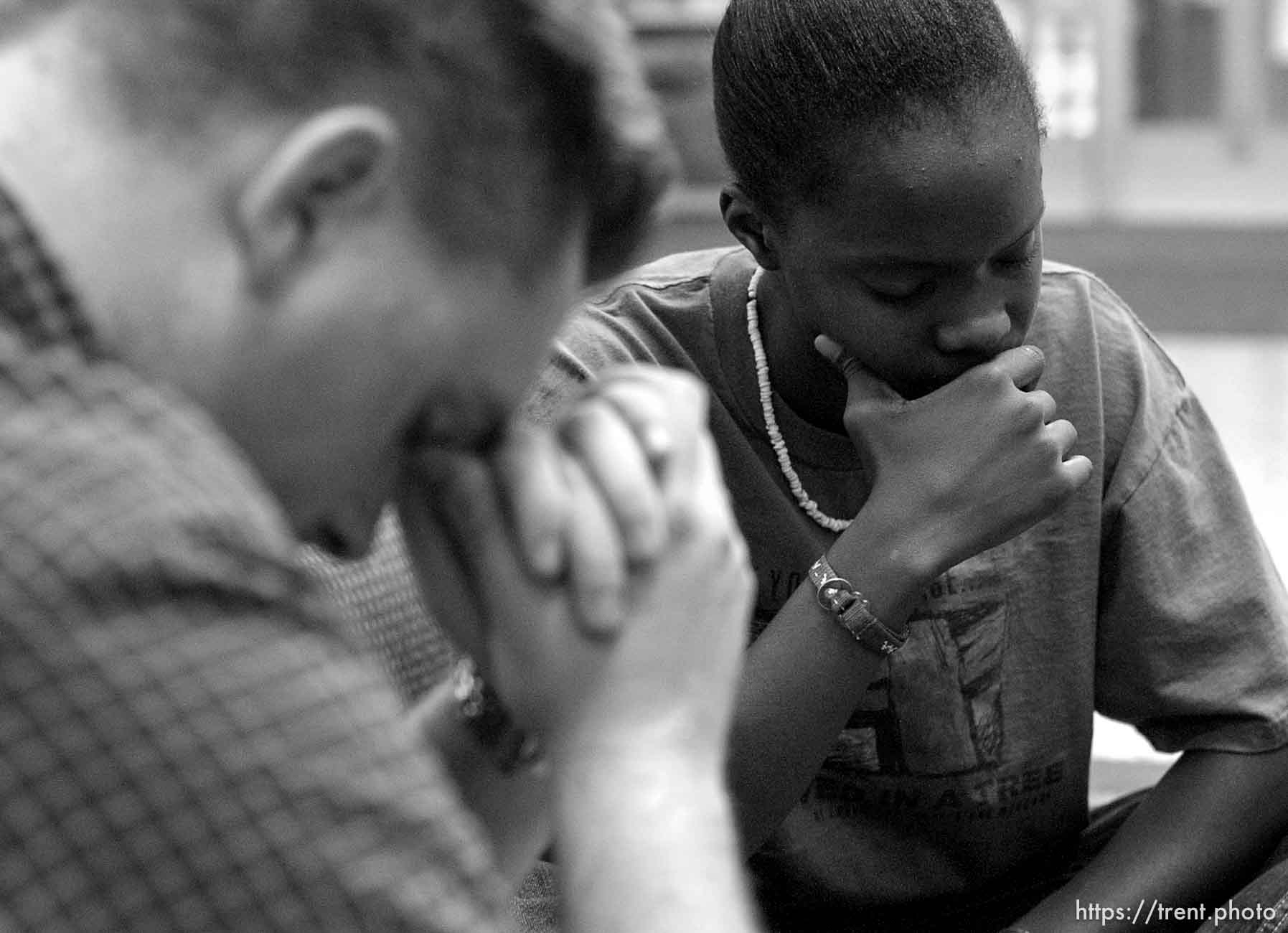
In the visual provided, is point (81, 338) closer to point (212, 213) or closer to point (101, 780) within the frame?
point (212, 213)

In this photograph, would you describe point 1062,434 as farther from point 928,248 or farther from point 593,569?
point 593,569

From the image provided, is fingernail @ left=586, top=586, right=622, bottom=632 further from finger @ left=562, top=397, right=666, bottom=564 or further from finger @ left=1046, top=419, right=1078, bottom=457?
finger @ left=1046, top=419, right=1078, bottom=457

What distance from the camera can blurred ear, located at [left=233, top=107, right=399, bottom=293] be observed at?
0.79 meters

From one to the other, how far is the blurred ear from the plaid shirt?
11cm

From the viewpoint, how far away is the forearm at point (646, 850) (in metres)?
0.83

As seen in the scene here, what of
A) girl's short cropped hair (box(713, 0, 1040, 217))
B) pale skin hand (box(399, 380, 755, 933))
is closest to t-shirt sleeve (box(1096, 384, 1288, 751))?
girl's short cropped hair (box(713, 0, 1040, 217))

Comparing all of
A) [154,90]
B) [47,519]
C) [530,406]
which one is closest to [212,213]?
[154,90]

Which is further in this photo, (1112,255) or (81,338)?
(1112,255)

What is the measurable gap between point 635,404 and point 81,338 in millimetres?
304

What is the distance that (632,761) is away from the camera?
0.88 metres

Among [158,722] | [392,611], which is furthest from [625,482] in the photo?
[392,611]

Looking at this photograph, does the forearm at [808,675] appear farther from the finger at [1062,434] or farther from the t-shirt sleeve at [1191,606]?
the t-shirt sleeve at [1191,606]

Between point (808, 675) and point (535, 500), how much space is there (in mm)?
656

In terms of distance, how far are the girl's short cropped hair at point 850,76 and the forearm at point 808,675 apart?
32 centimetres
